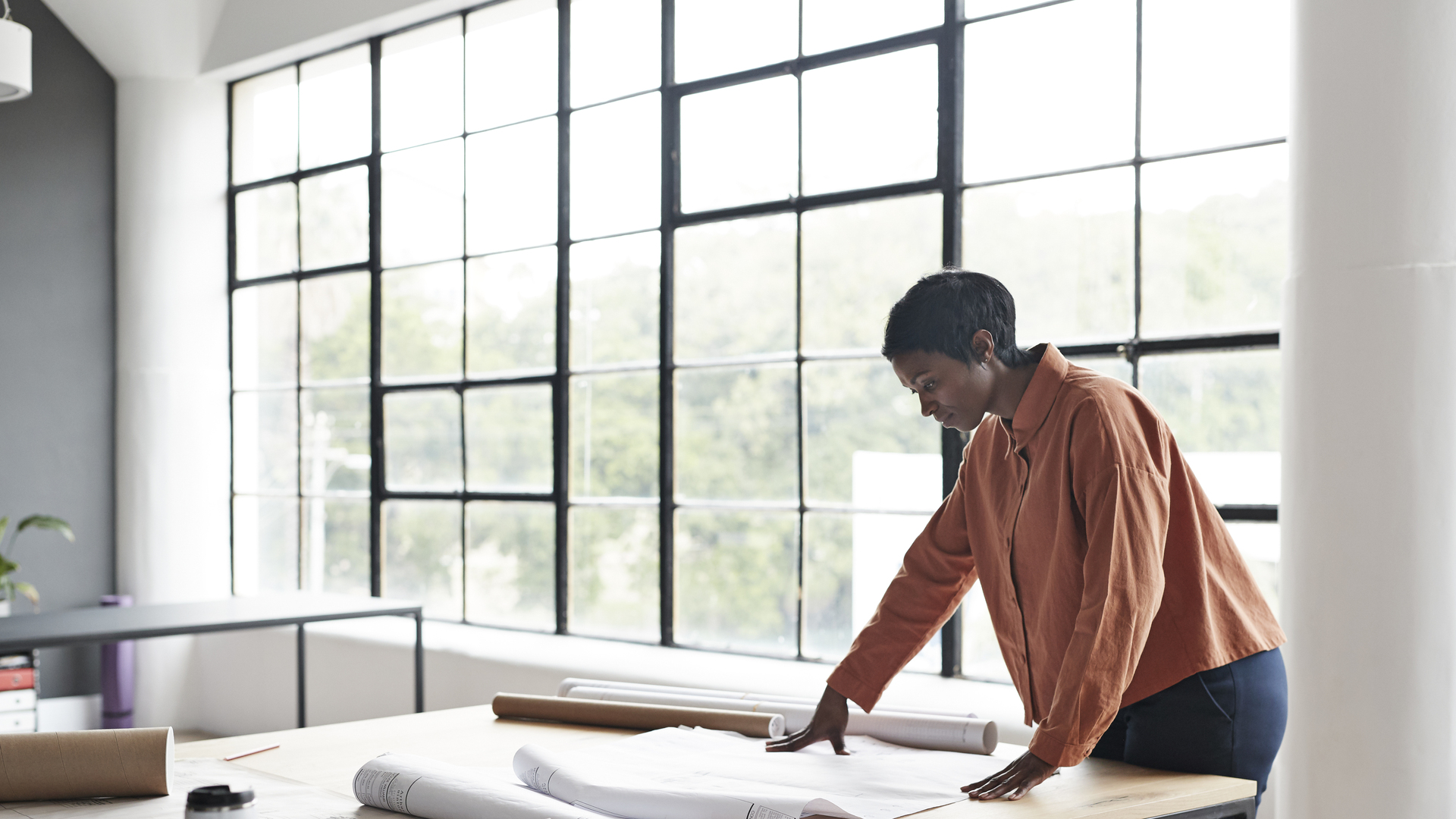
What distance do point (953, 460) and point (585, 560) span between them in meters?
1.49

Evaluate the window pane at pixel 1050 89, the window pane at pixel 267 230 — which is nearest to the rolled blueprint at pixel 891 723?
the window pane at pixel 1050 89

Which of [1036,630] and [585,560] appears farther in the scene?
[585,560]

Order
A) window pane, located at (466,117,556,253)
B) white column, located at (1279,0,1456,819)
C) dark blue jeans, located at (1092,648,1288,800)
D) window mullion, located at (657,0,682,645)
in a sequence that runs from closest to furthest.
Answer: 1. dark blue jeans, located at (1092,648,1288,800)
2. white column, located at (1279,0,1456,819)
3. window mullion, located at (657,0,682,645)
4. window pane, located at (466,117,556,253)

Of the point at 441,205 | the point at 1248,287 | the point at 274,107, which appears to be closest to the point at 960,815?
the point at 1248,287

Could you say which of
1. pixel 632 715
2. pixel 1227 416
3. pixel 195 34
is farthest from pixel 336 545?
pixel 1227 416

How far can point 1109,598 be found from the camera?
1.50 metres

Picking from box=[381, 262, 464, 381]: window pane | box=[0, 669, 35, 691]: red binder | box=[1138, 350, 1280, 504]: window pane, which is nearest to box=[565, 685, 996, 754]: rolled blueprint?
box=[1138, 350, 1280, 504]: window pane

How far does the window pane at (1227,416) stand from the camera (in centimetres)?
285

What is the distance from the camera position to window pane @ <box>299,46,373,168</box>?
16.8 feet

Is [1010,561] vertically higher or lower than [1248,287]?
lower

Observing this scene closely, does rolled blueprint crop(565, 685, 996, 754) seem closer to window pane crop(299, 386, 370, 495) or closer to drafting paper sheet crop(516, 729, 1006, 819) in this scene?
drafting paper sheet crop(516, 729, 1006, 819)

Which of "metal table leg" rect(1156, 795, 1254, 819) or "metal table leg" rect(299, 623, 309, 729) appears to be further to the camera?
"metal table leg" rect(299, 623, 309, 729)

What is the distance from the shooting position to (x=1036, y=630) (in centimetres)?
177

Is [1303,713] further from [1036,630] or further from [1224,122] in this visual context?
[1224,122]
